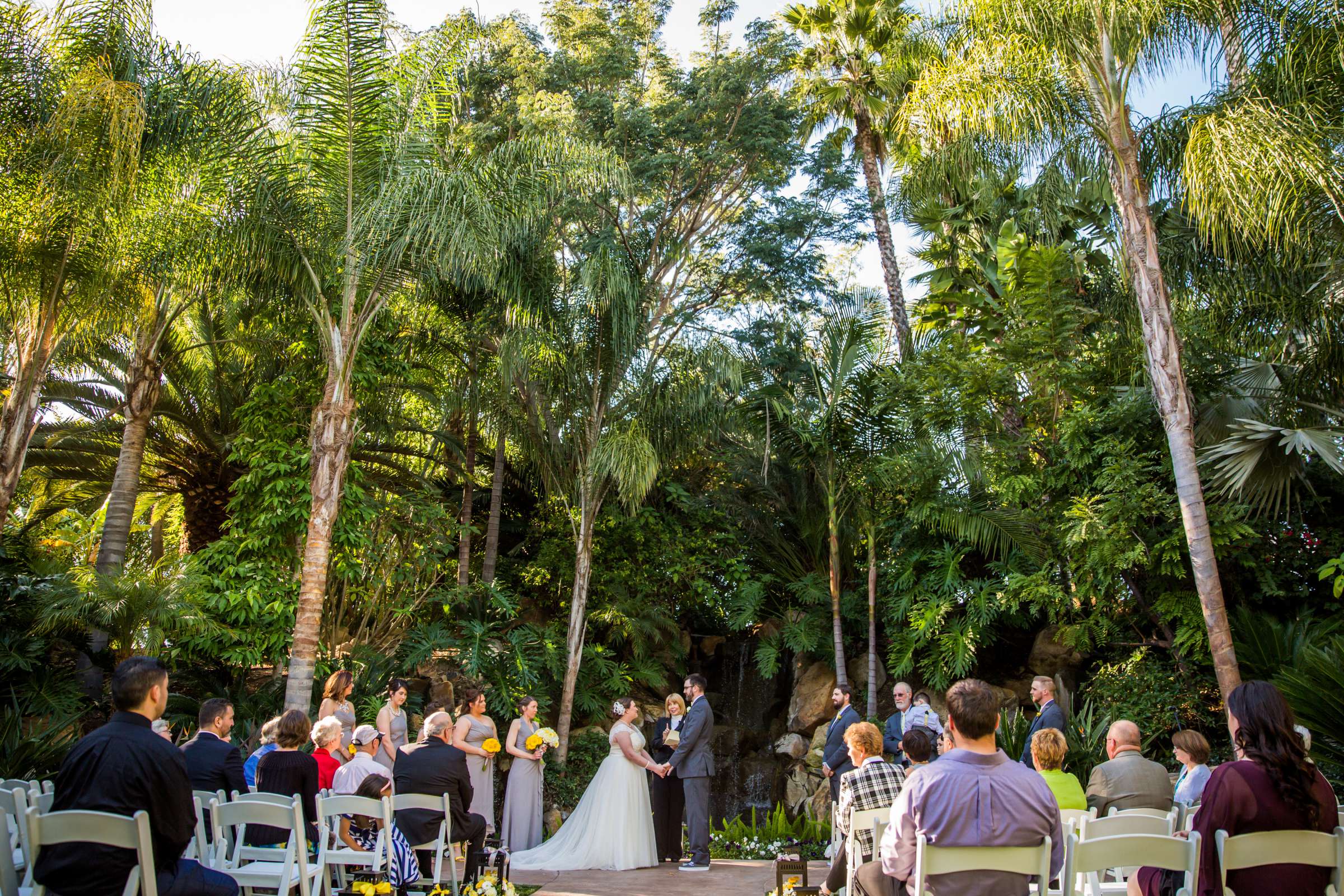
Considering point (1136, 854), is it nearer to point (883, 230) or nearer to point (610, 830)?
point (610, 830)

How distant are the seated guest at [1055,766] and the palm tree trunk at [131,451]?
1057 cm

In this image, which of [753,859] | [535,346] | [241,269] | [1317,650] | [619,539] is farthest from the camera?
[619,539]

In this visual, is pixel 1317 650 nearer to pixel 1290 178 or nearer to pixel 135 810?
pixel 1290 178

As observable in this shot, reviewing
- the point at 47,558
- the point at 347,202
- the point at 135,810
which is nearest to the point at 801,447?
the point at 347,202

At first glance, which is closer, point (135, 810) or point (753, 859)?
point (135, 810)

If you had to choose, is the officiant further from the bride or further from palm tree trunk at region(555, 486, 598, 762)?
palm tree trunk at region(555, 486, 598, 762)

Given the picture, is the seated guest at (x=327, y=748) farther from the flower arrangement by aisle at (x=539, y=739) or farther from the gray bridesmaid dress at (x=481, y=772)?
the flower arrangement by aisle at (x=539, y=739)

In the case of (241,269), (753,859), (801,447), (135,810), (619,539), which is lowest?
(753,859)

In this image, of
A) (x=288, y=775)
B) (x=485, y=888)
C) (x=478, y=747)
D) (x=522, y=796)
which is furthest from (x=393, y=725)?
(x=485, y=888)

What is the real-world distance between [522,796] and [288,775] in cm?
444

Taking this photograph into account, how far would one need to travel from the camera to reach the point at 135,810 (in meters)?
3.88

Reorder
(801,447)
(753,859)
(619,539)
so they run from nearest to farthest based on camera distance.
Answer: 1. (753,859)
2. (801,447)
3. (619,539)

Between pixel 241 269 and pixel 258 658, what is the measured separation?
4260mm

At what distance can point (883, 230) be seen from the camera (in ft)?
54.5
